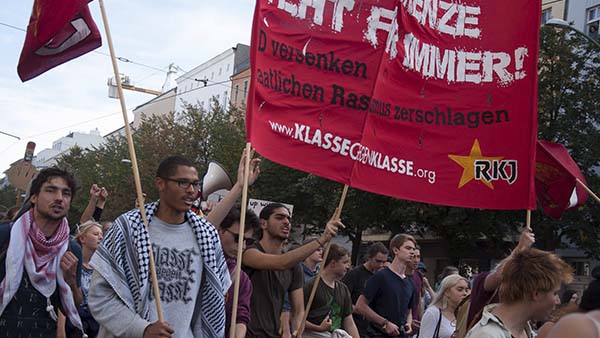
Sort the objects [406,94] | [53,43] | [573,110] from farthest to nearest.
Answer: [573,110], [406,94], [53,43]

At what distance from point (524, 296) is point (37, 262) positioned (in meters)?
2.82

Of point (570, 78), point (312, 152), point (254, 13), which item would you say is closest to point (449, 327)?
point (312, 152)

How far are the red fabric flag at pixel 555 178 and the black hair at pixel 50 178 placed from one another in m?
3.55

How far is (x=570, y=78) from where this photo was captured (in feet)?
89.7

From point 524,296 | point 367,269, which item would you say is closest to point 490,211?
point 367,269

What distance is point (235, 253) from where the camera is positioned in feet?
20.1

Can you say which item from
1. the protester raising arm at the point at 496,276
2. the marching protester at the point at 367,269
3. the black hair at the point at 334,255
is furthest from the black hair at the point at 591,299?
the marching protester at the point at 367,269

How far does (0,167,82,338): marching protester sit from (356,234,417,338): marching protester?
415 cm

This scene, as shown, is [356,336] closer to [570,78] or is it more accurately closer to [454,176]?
[454,176]

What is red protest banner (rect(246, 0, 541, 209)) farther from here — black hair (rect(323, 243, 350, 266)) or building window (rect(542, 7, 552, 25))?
building window (rect(542, 7, 552, 25))

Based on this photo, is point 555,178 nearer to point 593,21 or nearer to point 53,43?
point 53,43

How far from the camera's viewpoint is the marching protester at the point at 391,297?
8820mm

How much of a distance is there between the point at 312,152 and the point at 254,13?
0.99m

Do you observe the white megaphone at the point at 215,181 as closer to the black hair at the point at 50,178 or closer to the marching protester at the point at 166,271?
the black hair at the point at 50,178
